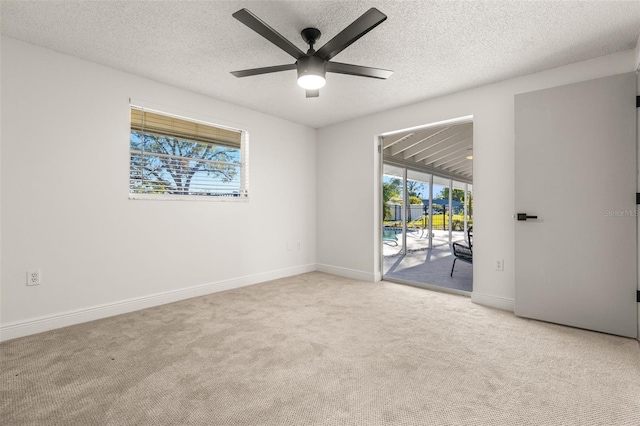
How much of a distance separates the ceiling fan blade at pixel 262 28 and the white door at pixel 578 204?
2.41 metres

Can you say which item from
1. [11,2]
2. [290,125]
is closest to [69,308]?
[11,2]

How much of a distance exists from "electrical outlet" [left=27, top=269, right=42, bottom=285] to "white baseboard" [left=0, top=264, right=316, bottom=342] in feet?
1.04

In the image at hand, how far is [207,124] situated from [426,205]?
4065mm

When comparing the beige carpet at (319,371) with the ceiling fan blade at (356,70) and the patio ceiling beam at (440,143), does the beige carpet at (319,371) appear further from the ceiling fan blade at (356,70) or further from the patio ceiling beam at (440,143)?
the patio ceiling beam at (440,143)

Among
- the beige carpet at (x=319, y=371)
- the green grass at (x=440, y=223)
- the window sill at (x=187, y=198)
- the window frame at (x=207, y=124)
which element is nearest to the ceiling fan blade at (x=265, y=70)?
the window frame at (x=207, y=124)

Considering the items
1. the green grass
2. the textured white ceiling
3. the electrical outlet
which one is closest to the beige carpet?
the electrical outlet

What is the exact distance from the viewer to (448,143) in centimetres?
481

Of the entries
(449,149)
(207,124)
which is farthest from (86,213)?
(449,149)

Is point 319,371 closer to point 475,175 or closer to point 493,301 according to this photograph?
point 493,301

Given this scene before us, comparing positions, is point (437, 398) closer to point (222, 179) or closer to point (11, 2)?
point (222, 179)

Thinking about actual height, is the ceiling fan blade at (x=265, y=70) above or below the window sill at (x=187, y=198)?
above

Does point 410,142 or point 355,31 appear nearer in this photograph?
point 355,31

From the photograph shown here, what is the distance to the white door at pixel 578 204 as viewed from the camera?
8.23 ft

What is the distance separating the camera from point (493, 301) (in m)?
3.28
